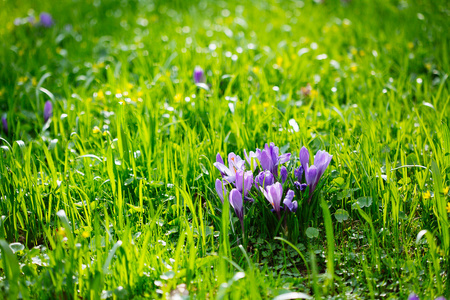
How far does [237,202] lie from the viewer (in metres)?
1.61

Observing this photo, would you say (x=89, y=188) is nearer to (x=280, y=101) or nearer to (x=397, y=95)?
(x=280, y=101)

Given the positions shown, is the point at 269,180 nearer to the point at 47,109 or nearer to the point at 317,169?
the point at 317,169

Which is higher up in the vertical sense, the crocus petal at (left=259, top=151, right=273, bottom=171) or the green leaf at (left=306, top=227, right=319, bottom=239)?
the crocus petal at (left=259, top=151, right=273, bottom=171)

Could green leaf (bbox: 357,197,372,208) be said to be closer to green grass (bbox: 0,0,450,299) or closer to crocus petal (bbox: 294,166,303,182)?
green grass (bbox: 0,0,450,299)

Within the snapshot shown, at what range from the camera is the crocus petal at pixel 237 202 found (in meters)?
1.59

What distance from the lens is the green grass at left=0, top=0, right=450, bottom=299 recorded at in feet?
4.81

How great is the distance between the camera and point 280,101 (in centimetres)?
272

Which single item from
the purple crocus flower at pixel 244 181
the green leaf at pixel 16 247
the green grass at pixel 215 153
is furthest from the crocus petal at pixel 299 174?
the green leaf at pixel 16 247

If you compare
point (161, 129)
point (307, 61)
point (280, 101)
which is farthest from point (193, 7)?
point (161, 129)

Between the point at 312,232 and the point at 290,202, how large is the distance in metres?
Answer: 0.19

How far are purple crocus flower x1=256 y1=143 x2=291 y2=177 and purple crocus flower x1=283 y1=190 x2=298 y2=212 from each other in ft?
0.60

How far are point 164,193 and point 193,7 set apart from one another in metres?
3.72

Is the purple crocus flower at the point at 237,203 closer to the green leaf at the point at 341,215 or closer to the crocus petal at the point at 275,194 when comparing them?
the crocus petal at the point at 275,194

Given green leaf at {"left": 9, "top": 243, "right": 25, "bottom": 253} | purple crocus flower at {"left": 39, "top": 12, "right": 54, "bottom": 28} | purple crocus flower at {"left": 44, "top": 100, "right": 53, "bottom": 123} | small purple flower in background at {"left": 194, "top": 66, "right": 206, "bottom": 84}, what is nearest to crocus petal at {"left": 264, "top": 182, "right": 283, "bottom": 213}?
green leaf at {"left": 9, "top": 243, "right": 25, "bottom": 253}
